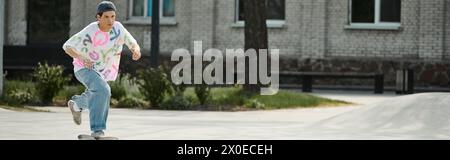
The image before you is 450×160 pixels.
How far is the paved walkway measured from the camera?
10977 millimetres

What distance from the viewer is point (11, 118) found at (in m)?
13.6

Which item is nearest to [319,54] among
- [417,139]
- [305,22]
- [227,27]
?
[305,22]

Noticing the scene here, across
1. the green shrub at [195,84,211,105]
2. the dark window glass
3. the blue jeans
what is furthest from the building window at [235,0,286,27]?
the blue jeans

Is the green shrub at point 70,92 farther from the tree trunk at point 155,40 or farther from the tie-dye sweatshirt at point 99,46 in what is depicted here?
the tie-dye sweatshirt at point 99,46

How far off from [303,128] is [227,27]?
18075 millimetres

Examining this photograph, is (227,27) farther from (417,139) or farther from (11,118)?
(417,139)

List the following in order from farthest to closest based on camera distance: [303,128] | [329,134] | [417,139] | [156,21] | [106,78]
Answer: [156,21], [303,128], [329,134], [417,139], [106,78]

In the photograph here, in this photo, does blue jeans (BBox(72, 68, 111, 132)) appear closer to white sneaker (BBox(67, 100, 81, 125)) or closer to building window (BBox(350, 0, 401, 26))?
white sneaker (BBox(67, 100, 81, 125))

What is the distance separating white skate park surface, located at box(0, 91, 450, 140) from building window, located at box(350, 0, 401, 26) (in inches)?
573

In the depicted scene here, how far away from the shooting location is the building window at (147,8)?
103 ft

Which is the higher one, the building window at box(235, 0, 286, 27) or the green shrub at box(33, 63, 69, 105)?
the building window at box(235, 0, 286, 27)

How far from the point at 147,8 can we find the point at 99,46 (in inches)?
872

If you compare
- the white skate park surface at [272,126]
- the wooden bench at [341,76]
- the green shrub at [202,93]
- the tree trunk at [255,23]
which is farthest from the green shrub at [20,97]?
the wooden bench at [341,76]

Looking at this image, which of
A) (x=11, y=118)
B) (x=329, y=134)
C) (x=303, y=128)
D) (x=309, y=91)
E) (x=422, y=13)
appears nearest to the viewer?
(x=329, y=134)
